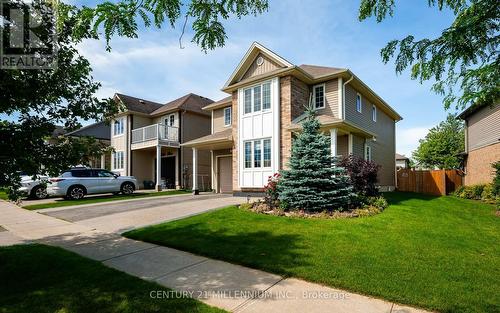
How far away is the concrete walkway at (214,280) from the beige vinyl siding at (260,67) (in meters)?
11.4

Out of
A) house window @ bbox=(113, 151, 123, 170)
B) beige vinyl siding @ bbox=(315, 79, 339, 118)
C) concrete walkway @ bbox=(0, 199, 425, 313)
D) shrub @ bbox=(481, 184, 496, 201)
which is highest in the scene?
beige vinyl siding @ bbox=(315, 79, 339, 118)

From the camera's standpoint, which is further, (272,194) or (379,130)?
(379,130)

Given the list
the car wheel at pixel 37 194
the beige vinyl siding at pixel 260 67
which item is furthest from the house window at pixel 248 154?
the car wheel at pixel 37 194

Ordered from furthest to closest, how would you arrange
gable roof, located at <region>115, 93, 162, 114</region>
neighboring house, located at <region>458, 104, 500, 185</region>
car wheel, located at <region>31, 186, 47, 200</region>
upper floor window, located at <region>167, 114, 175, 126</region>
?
1. gable roof, located at <region>115, 93, 162, 114</region>
2. upper floor window, located at <region>167, 114, 175, 126</region>
3. neighboring house, located at <region>458, 104, 500, 185</region>
4. car wheel, located at <region>31, 186, 47, 200</region>

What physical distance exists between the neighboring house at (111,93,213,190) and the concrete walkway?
14.8m

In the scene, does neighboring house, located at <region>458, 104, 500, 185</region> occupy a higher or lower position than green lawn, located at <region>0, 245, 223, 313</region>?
higher

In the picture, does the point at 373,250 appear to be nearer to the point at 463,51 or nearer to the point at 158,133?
the point at 463,51

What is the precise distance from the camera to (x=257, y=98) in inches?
624

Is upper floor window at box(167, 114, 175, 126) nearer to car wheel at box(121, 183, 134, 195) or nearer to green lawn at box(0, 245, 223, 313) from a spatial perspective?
car wheel at box(121, 183, 134, 195)

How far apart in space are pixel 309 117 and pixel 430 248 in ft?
21.2

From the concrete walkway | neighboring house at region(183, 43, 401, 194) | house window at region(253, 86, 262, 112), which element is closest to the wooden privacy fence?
neighboring house at region(183, 43, 401, 194)

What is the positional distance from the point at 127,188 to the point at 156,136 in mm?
5105

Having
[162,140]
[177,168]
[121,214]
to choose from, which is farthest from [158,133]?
[121,214]

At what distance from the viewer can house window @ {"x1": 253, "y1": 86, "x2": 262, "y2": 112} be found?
15.7 m
